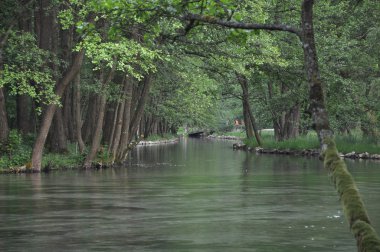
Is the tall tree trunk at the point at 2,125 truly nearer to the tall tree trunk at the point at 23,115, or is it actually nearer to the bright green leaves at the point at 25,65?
the bright green leaves at the point at 25,65

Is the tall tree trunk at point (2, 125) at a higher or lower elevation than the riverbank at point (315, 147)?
higher

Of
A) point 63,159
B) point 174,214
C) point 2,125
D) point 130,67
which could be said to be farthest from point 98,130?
point 174,214

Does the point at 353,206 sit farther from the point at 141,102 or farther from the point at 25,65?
the point at 141,102

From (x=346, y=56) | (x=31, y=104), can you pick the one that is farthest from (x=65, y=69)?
(x=346, y=56)

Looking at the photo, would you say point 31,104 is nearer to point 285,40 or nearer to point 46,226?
point 285,40

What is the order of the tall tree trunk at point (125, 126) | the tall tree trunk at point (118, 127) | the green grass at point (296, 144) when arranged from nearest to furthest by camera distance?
1. the tall tree trunk at point (118, 127)
2. the tall tree trunk at point (125, 126)
3. the green grass at point (296, 144)

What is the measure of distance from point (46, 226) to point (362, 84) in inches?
1304

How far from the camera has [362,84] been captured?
4328 cm

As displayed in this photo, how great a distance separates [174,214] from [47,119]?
1556cm

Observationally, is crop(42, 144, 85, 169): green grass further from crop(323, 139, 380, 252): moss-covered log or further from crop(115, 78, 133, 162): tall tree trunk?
crop(323, 139, 380, 252): moss-covered log

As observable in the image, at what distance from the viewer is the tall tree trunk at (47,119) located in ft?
97.7

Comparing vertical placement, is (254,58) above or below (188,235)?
Result: above

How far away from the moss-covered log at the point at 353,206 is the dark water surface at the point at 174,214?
4.84 metres

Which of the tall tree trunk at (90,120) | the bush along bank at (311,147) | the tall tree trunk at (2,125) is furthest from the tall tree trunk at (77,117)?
the bush along bank at (311,147)
